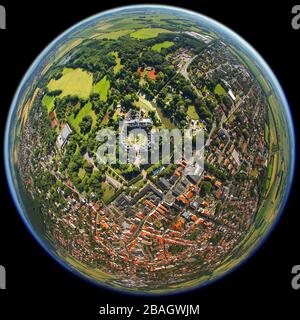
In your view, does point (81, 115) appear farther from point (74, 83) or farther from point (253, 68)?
point (253, 68)

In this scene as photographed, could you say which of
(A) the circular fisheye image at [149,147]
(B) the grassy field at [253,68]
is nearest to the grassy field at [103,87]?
(A) the circular fisheye image at [149,147]

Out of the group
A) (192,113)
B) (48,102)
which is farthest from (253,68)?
(48,102)

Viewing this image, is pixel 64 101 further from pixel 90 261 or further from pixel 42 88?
pixel 90 261

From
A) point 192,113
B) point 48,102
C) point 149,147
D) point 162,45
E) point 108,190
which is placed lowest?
point 108,190

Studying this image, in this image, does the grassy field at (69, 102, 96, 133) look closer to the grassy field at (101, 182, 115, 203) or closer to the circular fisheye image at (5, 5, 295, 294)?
the circular fisheye image at (5, 5, 295, 294)

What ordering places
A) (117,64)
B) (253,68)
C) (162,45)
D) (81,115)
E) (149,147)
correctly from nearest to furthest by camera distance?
(149,147) → (81,115) → (117,64) → (162,45) → (253,68)

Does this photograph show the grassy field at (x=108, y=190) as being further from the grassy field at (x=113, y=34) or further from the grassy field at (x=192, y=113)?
the grassy field at (x=113, y=34)
